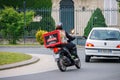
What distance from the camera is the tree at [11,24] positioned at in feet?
123

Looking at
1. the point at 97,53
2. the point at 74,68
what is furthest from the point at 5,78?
the point at 97,53

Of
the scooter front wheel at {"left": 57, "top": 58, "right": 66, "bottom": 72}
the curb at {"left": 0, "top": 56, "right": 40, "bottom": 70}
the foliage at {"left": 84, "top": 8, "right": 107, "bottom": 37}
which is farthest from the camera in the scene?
the foliage at {"left": 84, "top": 8, "right": 107, "bottom": 37}

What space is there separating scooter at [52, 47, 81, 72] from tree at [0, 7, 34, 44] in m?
18.0

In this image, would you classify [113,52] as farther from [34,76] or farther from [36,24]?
[36,24]

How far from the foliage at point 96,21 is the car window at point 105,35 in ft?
51.9

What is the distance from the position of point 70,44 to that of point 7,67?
2488 millimetres

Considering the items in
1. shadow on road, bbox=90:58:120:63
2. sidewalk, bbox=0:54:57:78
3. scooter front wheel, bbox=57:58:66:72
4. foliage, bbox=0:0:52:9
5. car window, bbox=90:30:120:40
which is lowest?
shadow on road, bbox=90:58:120:63

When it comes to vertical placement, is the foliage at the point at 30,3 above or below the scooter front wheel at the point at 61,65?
above

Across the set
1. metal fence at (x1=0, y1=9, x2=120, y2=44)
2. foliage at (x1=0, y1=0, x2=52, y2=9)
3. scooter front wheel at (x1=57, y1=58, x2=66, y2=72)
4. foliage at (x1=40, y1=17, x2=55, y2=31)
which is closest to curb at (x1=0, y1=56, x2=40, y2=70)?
scooter front wheel at (x1=57, y1=58, x2=66, y2=72)

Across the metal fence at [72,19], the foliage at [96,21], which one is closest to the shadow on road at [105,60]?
the foliage at [96,21]

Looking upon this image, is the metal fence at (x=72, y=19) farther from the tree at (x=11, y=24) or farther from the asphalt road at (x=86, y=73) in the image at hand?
the asphalt road at (x=86, y=73)

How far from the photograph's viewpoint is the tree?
37.4 meters

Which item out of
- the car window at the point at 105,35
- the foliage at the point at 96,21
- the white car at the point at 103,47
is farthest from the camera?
the foliage at the point at 96,21

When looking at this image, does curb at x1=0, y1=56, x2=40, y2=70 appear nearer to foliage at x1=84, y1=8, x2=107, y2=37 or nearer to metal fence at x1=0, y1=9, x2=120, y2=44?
metal fence at x1=0, y1=9, x2=120, y2=44
